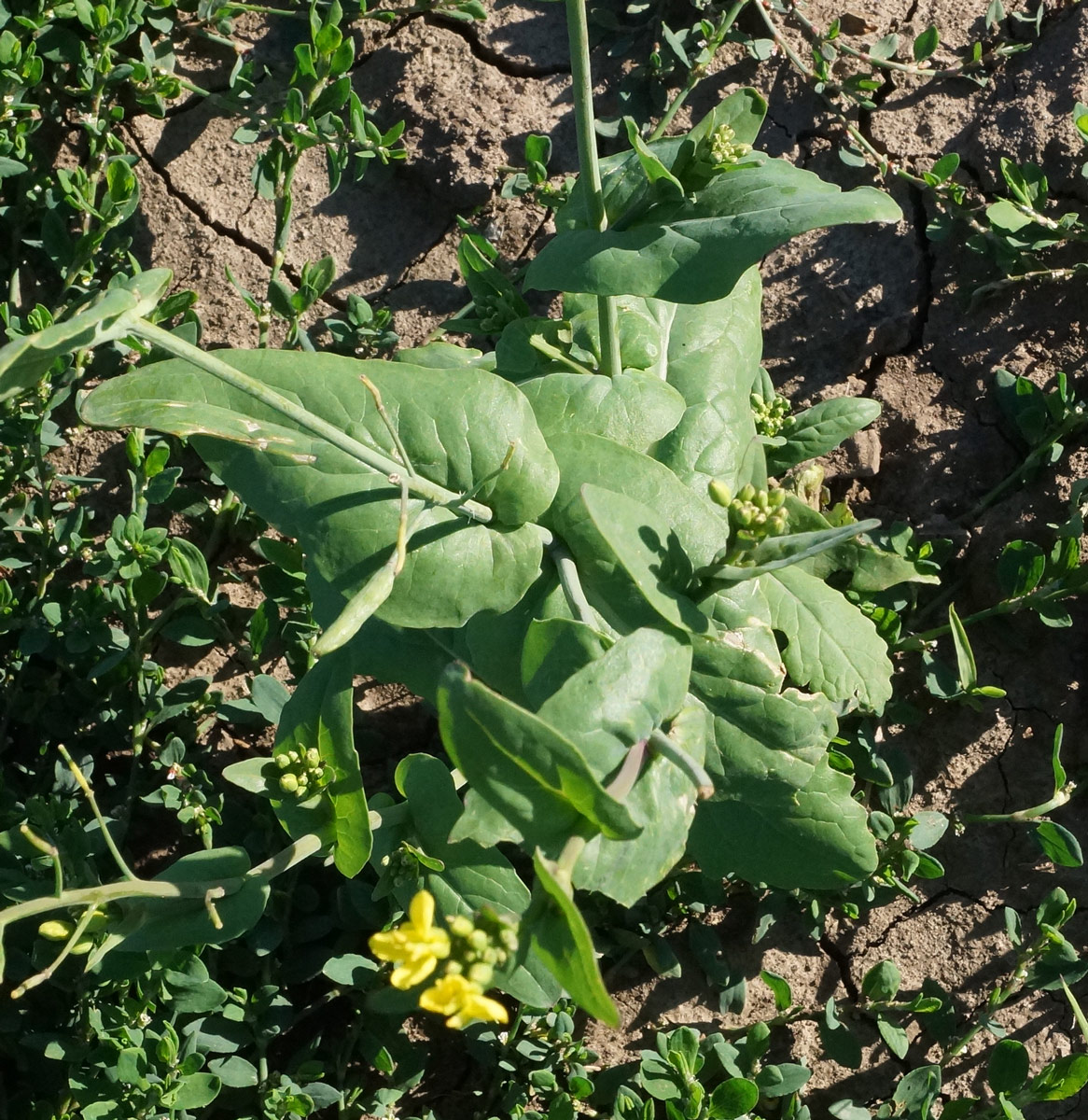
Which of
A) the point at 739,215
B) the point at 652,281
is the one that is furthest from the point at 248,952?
the point at 739,215

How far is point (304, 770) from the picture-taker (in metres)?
2.62

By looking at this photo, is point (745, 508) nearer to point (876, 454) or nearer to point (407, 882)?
point (407, 882)

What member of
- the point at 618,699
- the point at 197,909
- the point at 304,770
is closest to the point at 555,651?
the point at 618,699

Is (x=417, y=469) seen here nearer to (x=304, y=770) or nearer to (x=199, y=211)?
(x=304, y=770)

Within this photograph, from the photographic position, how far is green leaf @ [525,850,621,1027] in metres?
1.60

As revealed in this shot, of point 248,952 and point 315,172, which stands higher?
point 315,172

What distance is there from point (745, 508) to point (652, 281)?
1.77 ft

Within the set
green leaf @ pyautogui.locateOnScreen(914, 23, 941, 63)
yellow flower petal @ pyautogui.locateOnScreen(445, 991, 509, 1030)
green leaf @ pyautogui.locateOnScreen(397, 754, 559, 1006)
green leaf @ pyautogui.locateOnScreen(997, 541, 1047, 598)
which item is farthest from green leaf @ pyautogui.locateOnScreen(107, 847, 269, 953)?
green leaf @ pyautogui.locateOnScreen(914, 23, 941, 63)

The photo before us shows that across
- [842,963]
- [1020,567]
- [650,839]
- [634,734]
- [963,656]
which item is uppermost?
[634,734]

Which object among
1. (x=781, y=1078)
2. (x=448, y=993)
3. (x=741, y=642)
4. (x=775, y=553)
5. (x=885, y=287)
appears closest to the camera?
(x=448, y=993)

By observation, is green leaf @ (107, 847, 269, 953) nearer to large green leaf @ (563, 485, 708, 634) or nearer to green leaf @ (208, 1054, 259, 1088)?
green leaf @ (208, 1054, 259, 1088)

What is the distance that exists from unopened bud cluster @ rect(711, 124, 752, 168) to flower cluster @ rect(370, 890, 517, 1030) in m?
1.66

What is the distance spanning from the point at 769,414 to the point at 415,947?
2373 mm

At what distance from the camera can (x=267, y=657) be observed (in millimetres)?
3723
